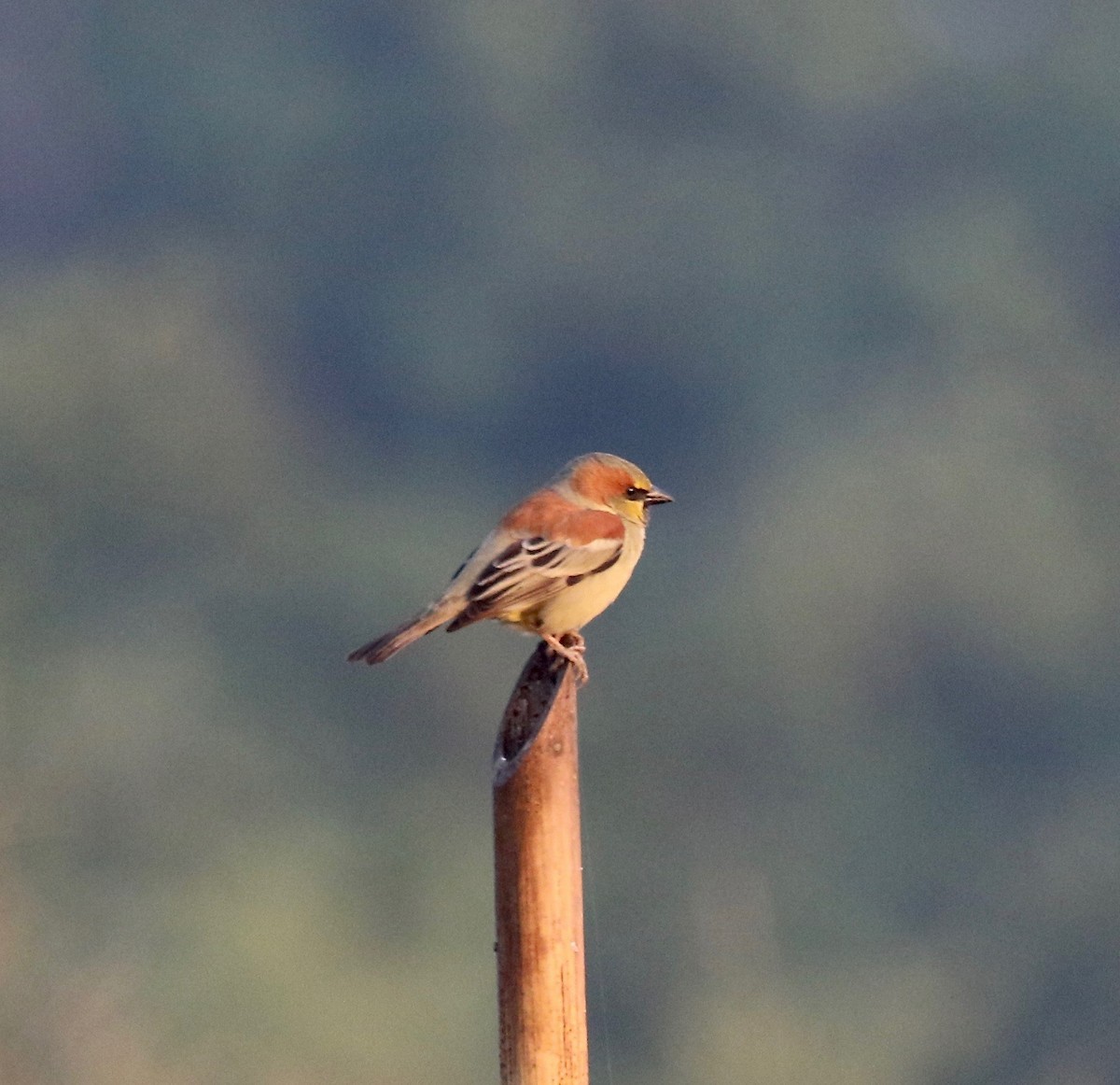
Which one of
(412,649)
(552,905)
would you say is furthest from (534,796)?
(412,649)

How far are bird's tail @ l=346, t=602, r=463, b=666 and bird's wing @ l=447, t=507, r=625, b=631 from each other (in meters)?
0.05

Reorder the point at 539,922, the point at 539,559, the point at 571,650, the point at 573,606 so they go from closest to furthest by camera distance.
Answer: the point at 539,922 < the point at 571,650 < the point at 539,559 < the point at 573,606

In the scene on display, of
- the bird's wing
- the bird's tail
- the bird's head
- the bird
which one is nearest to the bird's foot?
the bird

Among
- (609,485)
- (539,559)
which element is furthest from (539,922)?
(609,485)

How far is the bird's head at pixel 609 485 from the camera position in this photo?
5.84 metres

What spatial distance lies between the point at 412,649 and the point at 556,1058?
538 inches

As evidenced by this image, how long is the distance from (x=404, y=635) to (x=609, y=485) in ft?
3.69

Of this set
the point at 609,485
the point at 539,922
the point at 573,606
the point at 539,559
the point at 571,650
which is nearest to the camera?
the point at 539,922

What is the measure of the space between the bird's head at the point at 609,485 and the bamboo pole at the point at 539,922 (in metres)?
2.40

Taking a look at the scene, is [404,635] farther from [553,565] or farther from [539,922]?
[539,922]

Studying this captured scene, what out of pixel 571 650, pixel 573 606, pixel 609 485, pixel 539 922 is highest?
pixel 609 485

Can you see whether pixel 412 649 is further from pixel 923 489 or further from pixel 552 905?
pixel 552 905

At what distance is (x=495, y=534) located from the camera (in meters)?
5.51

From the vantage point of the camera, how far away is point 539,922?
3.44 m
